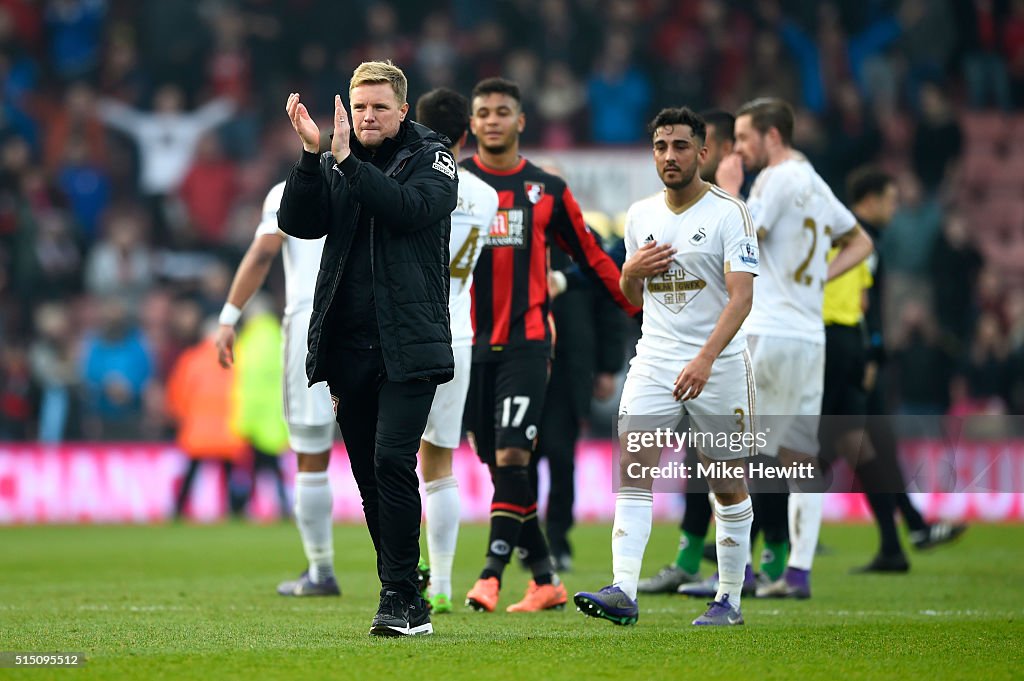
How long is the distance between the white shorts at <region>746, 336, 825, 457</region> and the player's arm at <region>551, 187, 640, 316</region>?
44.8 inches

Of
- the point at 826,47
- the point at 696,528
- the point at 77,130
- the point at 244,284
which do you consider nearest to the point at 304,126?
the point at 244,284

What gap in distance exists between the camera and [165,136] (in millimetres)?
20547

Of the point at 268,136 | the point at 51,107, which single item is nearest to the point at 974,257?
the point at 268,136

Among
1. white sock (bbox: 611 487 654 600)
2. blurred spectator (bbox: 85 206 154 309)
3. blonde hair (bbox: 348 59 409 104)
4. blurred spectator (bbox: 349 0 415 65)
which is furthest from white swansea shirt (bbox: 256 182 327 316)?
blurred spectator (bbox: 349 0 415 65)

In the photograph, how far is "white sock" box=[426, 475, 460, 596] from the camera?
766 cm

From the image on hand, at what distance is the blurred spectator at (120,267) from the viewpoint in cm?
1955

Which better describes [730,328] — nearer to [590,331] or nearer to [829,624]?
[829,624]

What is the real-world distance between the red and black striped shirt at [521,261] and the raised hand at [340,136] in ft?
7.03

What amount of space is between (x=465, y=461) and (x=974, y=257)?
6.66 meters

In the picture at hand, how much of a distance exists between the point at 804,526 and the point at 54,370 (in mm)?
11426

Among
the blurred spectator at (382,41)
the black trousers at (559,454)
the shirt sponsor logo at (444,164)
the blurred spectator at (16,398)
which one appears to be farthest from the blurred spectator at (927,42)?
the shirt sponsor logo at (444,164)

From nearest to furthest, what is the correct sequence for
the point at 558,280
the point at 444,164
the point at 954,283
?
the point at 444,164 < the point at 558,280 < the point at 954,283

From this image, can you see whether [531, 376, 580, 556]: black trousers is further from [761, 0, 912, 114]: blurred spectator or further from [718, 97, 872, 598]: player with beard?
[761, 0, 912, 114]: blurred spectator

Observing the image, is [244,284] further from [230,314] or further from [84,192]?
[84,192]
